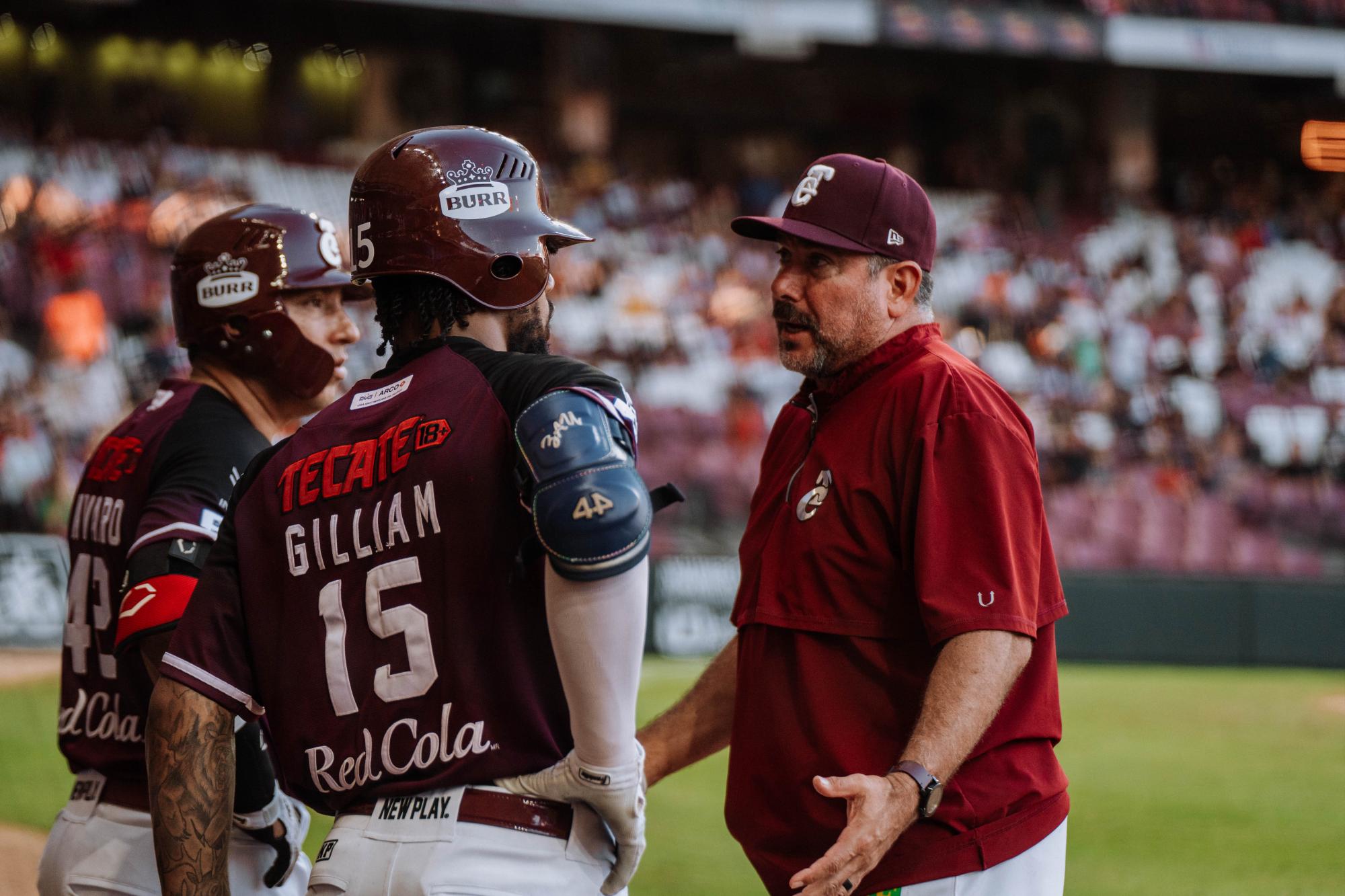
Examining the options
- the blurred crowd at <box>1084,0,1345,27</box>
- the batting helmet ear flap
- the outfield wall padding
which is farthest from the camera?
the blurred crowd at <box>1084,0,1345,27</box>

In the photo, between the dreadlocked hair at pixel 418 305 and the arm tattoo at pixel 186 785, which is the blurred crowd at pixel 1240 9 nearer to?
the dreadlocked hair at pixel 418 305

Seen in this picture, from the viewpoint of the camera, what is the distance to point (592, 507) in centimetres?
201

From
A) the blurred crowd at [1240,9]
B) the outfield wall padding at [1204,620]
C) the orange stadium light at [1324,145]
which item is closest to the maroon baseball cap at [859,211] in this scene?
the outfield wall padding at [1204,620]

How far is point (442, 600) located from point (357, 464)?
0.28m

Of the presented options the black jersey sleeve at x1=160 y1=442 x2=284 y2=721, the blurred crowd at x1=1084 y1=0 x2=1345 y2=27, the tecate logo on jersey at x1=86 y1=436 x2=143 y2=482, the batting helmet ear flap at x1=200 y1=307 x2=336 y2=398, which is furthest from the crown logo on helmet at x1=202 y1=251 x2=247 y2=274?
the blurred crowd at x1=1084 y1=0 x2=1345 y2=27

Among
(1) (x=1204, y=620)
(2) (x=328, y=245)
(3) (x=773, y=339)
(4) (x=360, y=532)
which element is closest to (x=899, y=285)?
(4) (x=360, y=532)

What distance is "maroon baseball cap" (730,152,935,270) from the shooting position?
2891 millimetres

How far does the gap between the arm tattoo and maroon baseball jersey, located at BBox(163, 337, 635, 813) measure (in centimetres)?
5

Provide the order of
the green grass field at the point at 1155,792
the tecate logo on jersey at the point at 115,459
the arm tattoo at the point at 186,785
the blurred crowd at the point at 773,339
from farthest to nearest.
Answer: the blurred crowd at the point at 773,339
the green grass field at the point at 1155,792
the tecate logo on jersey at the point at 115,459
the arm tattoo at the point at 186,785

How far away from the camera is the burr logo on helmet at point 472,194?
241 centimetres

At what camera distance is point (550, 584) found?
2070mm

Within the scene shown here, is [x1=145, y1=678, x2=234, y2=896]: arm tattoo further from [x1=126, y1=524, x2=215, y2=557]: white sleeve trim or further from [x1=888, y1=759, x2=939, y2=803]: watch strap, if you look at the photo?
[x1=888, y1=759, x2=939, y2=803]: watch strap

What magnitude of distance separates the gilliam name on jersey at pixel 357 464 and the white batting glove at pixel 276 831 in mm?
870

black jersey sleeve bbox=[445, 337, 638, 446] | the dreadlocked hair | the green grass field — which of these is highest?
the dreadlocked hair
